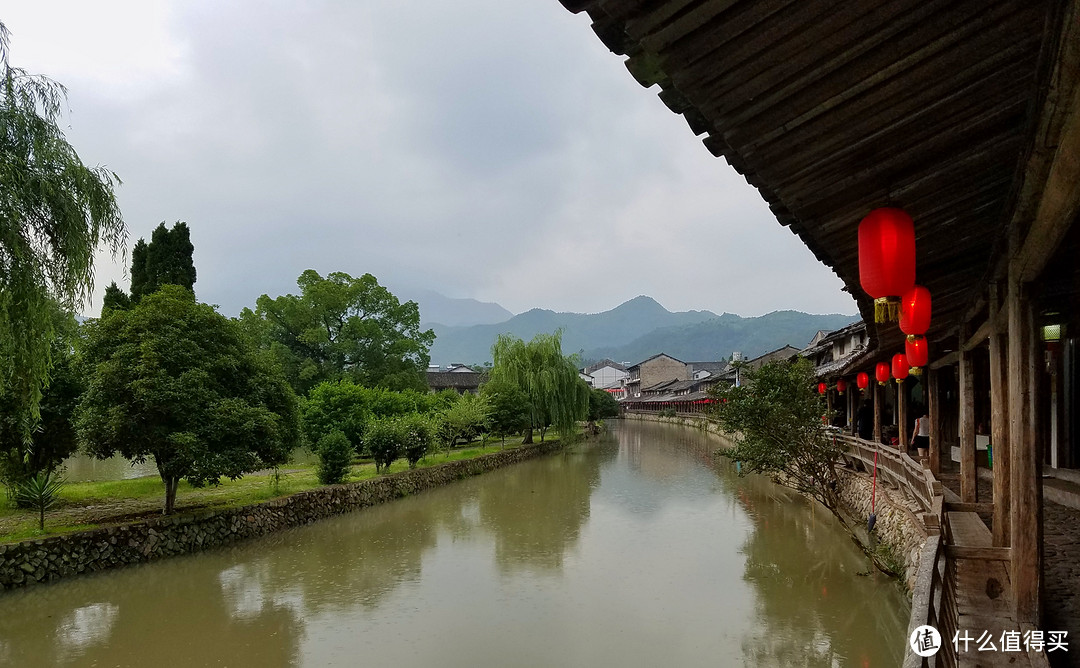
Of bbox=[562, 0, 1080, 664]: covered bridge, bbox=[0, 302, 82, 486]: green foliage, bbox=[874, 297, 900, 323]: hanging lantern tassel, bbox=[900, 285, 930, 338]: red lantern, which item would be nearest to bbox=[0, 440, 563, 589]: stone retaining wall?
bbox=[0, 302, 82, 486]: green foliage

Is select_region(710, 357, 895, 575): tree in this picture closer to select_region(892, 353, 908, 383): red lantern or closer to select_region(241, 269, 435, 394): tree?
select_region(892, 353, 908, 383): red lantern

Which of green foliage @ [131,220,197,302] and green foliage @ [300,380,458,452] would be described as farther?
green foliage @ [131,220,197,302]

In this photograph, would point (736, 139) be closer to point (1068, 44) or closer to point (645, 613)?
point (1068, 44)

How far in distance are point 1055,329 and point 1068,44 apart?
20.3 ft

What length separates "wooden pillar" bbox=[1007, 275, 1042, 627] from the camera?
385 centimetres

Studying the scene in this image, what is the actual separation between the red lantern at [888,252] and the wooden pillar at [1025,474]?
3.75ft

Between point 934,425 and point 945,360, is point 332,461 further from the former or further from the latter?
point 945,360

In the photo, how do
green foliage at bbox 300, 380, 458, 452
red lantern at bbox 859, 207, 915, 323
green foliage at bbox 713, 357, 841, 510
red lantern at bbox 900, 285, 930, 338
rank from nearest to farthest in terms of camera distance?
red lantern at bbox 859, 207, 915, 323
red lantern at bbox 900, 285, 930, 338
green foliage at bbox 713, 357, 841, 510
green foliage at bbox 300, 380, 458, 452

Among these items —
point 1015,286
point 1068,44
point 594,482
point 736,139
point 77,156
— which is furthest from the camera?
point 594,482

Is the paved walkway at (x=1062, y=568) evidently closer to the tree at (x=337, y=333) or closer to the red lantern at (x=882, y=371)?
the red lantern at (x=882, y=371)

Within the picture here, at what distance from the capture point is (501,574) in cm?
982

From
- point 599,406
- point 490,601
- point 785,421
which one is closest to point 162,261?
point 490,601

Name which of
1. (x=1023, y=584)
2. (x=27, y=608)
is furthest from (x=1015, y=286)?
(x=27, y=608)

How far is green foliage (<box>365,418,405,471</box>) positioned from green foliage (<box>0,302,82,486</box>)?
20.1 feet
